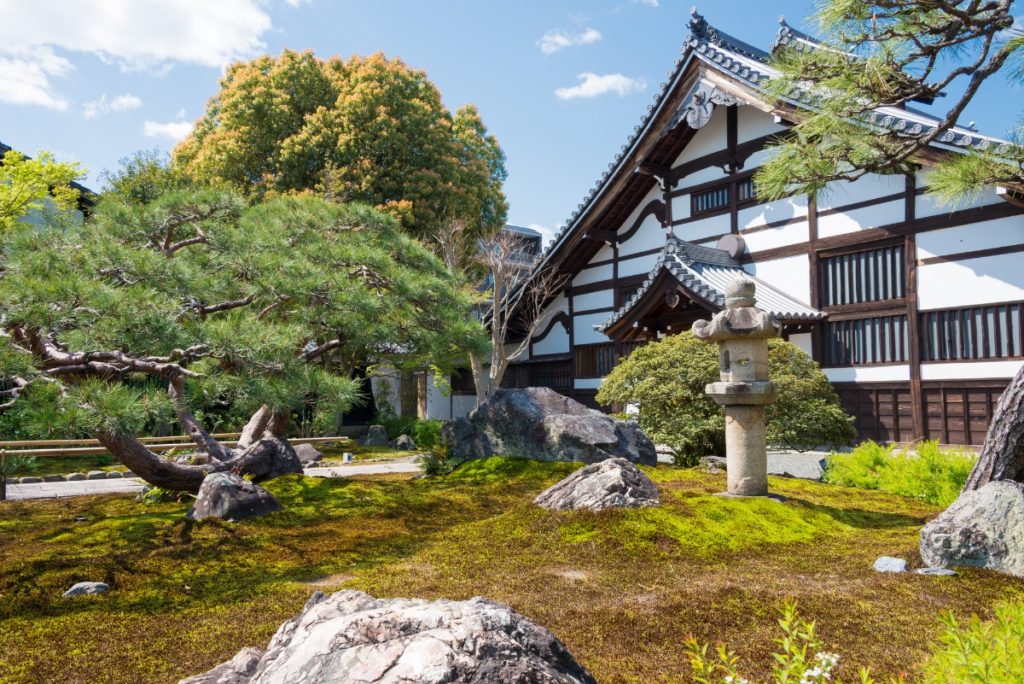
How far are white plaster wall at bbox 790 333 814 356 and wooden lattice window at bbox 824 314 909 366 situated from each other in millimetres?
298

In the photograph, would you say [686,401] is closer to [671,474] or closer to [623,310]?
[671,474]

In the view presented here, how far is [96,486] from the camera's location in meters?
11.1

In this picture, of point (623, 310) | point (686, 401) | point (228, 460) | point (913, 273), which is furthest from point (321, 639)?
point (623, 310)

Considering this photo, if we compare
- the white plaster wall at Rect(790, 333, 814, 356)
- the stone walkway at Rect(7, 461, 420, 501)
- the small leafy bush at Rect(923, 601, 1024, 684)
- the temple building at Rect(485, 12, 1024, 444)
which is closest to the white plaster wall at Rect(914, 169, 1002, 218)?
the temple building at Rect(485, 12, 1024, 444)

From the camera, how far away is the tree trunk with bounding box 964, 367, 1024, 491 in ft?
18.4

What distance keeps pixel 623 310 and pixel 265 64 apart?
44.8ft

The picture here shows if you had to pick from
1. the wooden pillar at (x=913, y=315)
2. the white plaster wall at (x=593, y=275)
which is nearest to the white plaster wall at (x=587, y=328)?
the white plaster wall at (x=593, y=275)

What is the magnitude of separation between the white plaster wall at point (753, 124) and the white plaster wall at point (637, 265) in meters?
3.66

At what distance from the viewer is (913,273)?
12781 mm

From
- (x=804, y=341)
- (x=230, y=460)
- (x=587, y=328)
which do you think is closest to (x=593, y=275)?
(x=587, y=328)

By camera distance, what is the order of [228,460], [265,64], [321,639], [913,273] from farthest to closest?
[265,64], [913,273], [228,460], [321,639]

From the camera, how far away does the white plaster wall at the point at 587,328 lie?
19297 mm

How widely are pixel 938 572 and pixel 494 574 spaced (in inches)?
122

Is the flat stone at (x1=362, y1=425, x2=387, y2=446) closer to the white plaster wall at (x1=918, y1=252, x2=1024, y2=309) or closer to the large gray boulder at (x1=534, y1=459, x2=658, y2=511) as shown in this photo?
the large gray boulder at (x1=534, y1=459, x2=658, y2=511)
